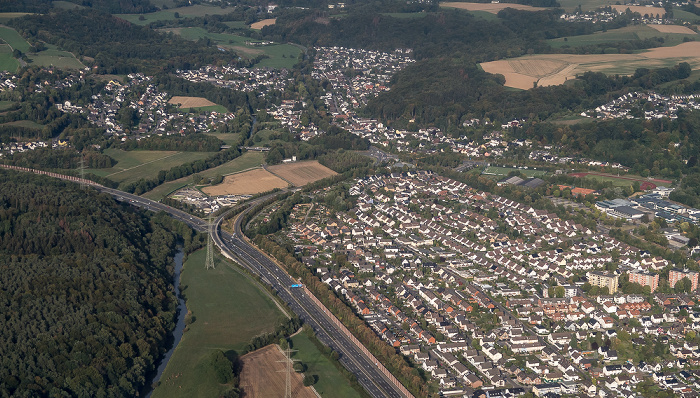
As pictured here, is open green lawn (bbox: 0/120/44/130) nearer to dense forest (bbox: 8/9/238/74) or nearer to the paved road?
dense forest (bbox: 8/9/238/74)

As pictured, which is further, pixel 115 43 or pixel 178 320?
pixel 115 43

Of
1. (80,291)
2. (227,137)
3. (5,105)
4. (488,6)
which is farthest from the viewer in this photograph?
(488,6)

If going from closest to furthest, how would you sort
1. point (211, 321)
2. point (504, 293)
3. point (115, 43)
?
point (211, 321) → point (504, 293) → point (115, 43)

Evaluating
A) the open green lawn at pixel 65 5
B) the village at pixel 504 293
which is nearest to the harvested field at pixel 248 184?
the village at pixel 504 293

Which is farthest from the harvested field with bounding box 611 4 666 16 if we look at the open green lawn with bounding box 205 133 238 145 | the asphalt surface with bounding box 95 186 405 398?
the asphalt surface with bounding box 95 186 405 398

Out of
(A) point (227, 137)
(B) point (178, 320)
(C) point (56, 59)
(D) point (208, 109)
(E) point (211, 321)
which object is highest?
(E) point (211, 321)

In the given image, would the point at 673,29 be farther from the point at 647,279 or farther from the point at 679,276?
the point at 647,279

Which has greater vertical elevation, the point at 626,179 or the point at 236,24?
the point at 626,179

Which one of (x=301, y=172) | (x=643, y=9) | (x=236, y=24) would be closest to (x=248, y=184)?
(x=301, y=172)
